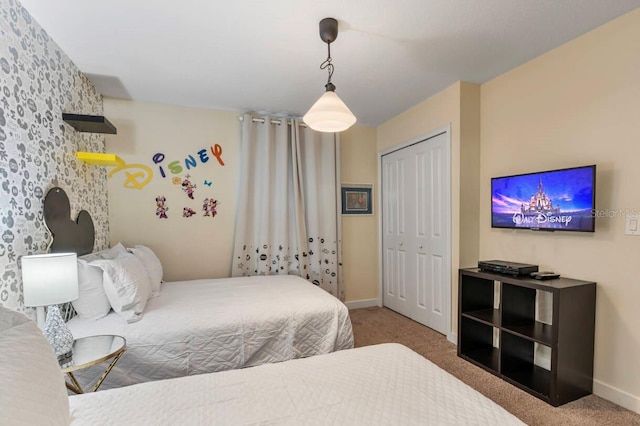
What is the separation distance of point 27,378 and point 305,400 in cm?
79

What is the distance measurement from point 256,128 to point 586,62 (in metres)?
2.92

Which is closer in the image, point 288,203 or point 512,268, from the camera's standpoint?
point 512,268

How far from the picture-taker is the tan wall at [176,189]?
123 inches

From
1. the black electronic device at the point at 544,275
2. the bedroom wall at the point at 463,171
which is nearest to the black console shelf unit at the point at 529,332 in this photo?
the black electronic device at the point at 544,275

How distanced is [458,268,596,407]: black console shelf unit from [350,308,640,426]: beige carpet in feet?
0.19

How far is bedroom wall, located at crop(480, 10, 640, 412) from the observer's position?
1858 millimetres

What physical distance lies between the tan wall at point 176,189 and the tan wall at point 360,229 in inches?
55.6

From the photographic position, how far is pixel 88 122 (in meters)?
2.24

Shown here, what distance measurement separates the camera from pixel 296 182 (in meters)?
3.58

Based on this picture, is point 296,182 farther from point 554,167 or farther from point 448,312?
point 554,167

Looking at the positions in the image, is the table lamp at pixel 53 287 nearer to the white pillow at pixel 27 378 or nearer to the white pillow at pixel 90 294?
the white pillow at pixel 90 294

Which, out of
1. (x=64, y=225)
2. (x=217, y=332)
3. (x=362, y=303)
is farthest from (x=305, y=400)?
(x=362, y=303)

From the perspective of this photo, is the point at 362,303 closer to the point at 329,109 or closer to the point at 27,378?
the point at 329,109

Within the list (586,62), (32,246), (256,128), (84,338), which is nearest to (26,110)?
(32,246)
